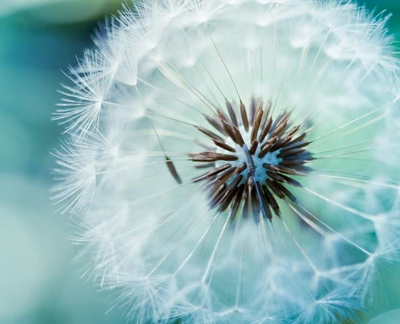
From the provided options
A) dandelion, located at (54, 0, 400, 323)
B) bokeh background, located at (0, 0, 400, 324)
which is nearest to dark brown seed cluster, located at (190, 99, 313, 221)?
dandelion, located at (54, 0, 400, 323)

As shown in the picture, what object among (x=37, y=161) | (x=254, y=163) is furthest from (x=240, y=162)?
(x=37, y=161)

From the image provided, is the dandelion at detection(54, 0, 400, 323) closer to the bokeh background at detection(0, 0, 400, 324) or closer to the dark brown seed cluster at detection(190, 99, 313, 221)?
the dark brown seed cluster at detection(190, 99, 313, 221)

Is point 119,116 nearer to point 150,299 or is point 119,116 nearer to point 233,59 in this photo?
point 233,59

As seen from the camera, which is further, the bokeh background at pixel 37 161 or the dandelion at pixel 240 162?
the bokeh background at pixel 37 161

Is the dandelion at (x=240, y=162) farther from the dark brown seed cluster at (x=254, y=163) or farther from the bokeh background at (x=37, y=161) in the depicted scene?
the bokeh background at (x=37, y=161)

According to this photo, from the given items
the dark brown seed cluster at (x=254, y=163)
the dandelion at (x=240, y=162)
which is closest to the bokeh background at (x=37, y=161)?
the dandelion at (x=240, y=162)

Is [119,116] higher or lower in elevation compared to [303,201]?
higher

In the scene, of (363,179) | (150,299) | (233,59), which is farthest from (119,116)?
(363,179)
